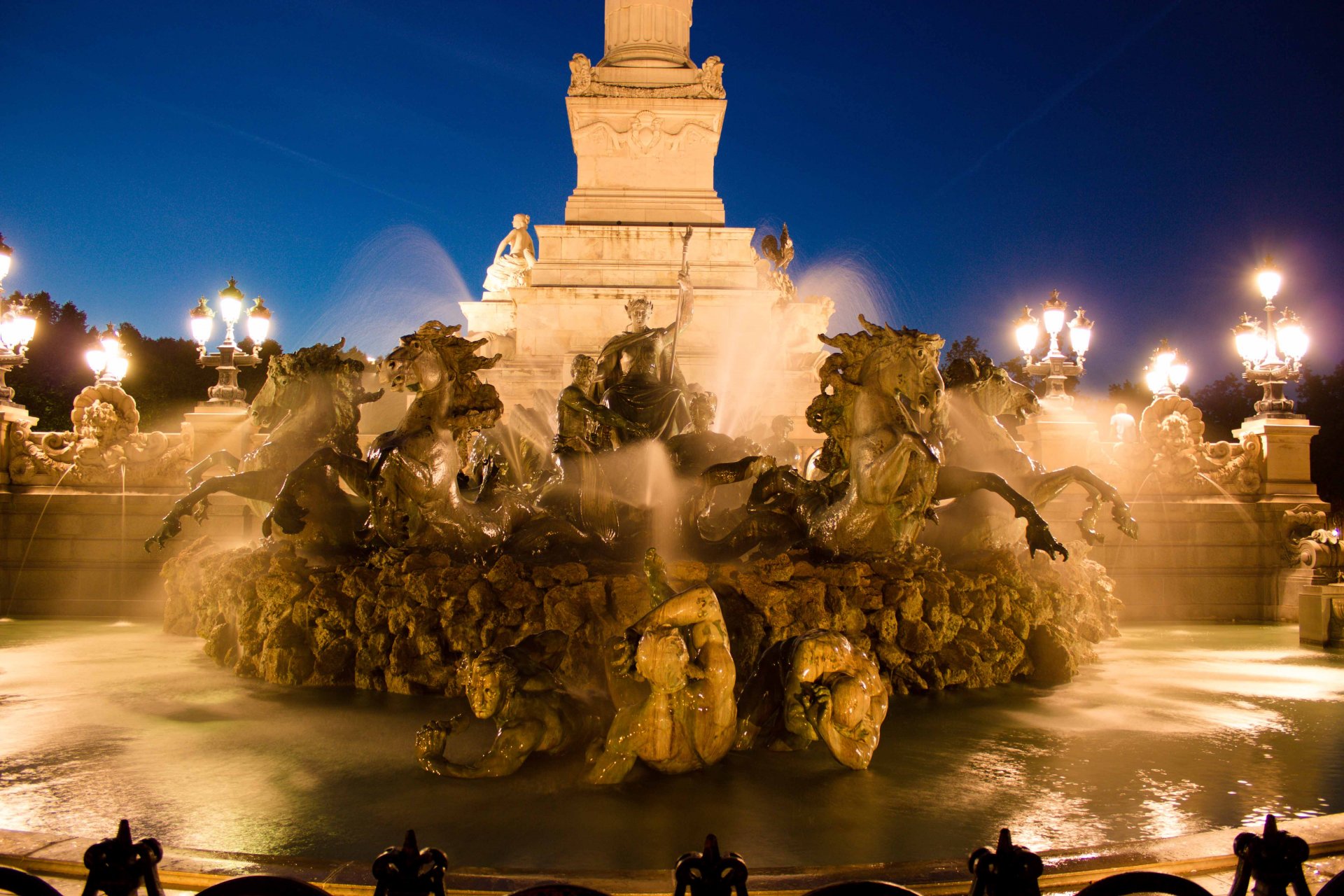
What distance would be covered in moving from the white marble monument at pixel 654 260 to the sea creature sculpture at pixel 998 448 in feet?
19.5

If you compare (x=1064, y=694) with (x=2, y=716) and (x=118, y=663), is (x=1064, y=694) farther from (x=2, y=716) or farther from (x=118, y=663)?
(x=118, y=663)

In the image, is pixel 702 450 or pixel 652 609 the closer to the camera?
pixel 652 609

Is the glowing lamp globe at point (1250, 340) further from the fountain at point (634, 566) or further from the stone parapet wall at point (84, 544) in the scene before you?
the stone parapet wall at point (84, 544)

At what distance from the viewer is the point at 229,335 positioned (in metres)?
14.2

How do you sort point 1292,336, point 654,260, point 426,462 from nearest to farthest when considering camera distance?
1. point 426,462
2. point 1292,336
3. point 654,260

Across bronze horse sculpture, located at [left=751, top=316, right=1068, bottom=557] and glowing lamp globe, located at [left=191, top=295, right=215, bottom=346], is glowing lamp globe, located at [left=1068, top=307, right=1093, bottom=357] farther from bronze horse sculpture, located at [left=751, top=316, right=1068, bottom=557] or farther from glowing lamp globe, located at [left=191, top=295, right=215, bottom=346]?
glowing lamp globe, located at [left=191, top=295, right=215, bottom=346]

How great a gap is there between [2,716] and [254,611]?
1.70 m

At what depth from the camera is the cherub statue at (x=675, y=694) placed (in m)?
4.07

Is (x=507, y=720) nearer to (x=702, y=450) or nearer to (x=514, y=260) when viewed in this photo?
(x=702, y=450)

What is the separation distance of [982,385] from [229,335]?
11426 millimetres

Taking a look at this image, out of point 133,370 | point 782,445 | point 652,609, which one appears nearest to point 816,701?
point 652,609

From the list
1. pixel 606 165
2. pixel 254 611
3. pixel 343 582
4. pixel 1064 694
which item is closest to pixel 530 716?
Result: pixel 343 582

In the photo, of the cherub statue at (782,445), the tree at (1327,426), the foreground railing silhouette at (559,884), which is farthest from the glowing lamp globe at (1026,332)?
the tree at (1327,426)

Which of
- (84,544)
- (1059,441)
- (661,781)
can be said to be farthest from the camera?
(1059,441)
